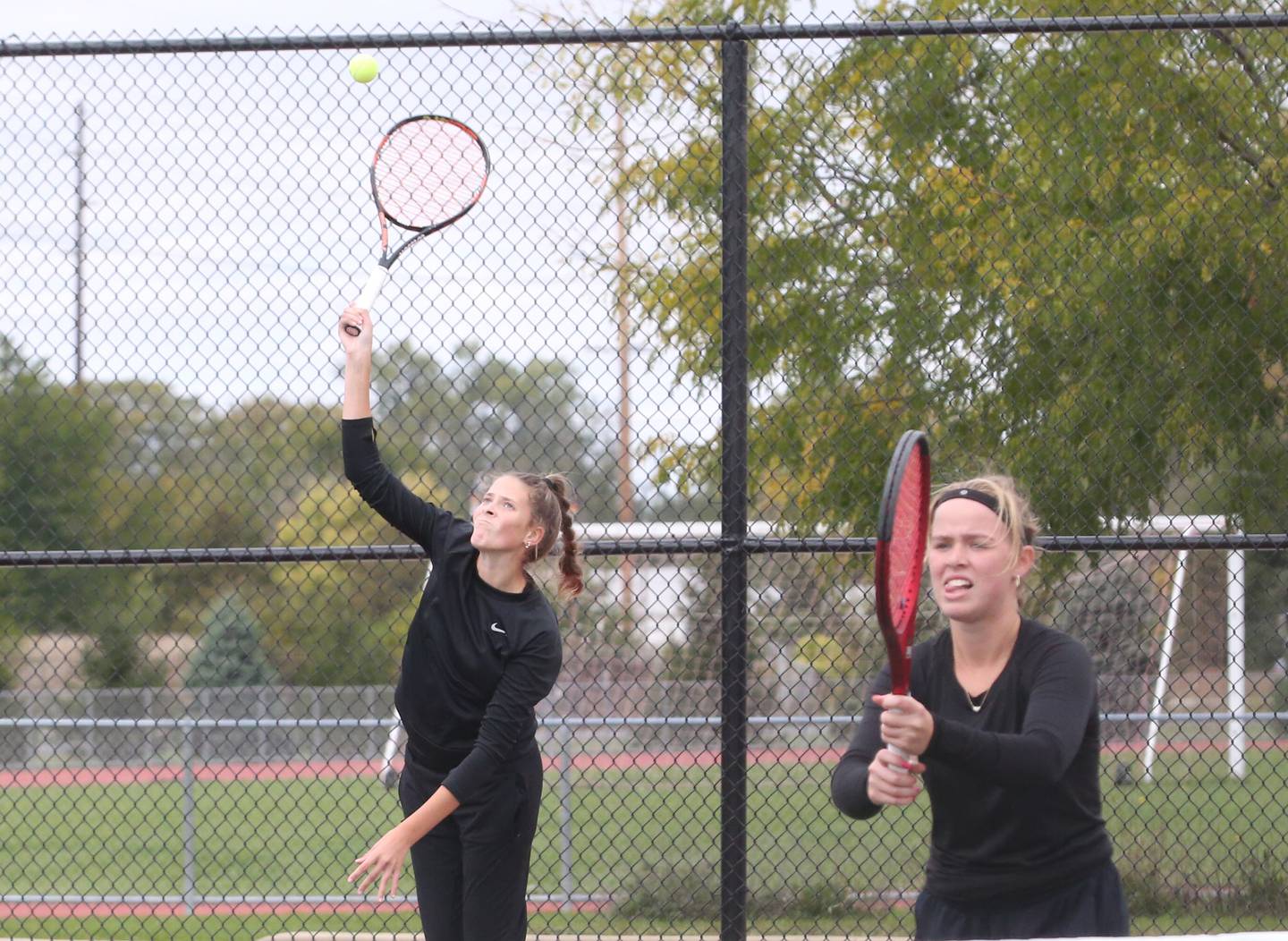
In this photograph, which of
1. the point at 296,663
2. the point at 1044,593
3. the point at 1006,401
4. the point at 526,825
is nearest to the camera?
the point at 526,825

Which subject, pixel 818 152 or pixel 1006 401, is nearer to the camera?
pixel 1006 401

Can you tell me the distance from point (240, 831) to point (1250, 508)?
27.6ft

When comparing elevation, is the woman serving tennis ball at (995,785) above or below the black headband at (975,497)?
below

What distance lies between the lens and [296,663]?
2048 centimetres

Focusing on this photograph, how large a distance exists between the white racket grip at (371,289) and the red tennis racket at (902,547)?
4.92 feet

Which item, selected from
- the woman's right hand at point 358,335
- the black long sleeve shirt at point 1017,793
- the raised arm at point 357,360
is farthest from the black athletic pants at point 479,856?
the black long sleeve shirt at point 1017,793

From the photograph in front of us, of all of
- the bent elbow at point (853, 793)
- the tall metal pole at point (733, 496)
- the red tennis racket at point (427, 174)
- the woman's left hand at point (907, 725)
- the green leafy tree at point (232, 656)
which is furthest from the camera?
the green leafy tree at point (232, 656)

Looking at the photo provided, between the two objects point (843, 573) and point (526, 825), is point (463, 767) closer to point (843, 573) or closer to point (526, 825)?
point (526, 825)

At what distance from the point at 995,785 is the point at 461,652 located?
1540 millimetres

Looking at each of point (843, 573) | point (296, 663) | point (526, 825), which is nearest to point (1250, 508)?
point (843, 573)

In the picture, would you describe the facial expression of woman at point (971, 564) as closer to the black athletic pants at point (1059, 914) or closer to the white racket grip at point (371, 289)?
the black athletic pants at point (1059, 914)

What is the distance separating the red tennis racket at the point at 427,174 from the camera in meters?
4.14

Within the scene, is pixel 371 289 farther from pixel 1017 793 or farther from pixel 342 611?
pixel 342 611

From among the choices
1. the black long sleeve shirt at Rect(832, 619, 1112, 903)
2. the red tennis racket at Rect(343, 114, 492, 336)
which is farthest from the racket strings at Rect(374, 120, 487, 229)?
the black long sleeve shirt at Rect(832, 619, 1112, 903)
